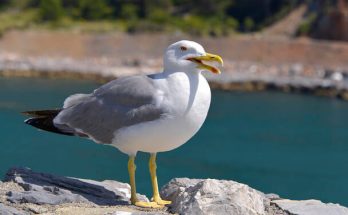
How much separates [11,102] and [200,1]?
34.7m

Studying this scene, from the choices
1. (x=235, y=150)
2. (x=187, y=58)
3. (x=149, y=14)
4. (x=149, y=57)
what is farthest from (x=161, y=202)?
(x=149, y=14)

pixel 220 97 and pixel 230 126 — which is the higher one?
→ pixel 220 97

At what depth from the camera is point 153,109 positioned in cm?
607

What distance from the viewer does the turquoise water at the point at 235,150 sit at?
15438 millimetres

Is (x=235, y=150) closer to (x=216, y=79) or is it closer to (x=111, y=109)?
(x=111, y=109)

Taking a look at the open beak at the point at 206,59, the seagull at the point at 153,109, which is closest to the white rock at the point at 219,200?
the seagull at the point at 153,109

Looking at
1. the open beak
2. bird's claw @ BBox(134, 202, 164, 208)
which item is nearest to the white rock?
bird's claw @ BBox(134, 202, 164, 208)

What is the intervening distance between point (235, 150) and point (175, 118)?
1445 centimetres

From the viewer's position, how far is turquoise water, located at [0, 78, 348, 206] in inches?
608

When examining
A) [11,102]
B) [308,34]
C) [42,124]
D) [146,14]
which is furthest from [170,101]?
[146,14]

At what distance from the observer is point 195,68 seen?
20.4 ft

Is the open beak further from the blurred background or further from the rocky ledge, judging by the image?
the blurred background

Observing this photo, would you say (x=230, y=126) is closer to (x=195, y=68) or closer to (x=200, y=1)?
(x=195, y=68)

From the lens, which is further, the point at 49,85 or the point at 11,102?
the point at 49,85
